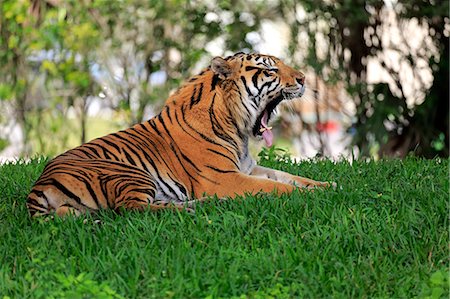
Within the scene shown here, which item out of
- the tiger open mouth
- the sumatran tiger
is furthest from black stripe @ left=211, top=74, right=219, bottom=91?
the tiger open mouth

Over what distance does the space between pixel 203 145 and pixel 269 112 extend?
52cm

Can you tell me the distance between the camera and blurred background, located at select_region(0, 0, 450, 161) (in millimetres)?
10547

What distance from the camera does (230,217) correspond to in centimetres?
472

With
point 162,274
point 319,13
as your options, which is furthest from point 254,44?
point 162,274

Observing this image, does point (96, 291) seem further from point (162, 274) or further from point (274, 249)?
point (274, 249)

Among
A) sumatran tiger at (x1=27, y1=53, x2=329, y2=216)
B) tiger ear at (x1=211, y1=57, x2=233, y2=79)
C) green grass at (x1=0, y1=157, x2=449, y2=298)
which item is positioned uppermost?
tiger ear at (x1=211, y1=57, x2=233, y2=79)

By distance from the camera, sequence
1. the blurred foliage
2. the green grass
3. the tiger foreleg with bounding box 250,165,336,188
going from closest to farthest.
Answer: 1. the green grass
2. the tiger foreleg with bounding box 250,165,336,188
3. the blurred foliage

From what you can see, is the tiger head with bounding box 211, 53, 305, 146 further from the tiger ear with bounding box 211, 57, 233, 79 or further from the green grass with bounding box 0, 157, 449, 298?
the green grass with bounding box 0, 157, 449, 298

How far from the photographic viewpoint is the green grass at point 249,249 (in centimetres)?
396

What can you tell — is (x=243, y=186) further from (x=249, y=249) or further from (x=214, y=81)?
(x=249, y=249)

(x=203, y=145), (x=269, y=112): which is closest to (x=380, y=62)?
(x=269, y=112)

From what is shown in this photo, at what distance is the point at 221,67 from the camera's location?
5.69m

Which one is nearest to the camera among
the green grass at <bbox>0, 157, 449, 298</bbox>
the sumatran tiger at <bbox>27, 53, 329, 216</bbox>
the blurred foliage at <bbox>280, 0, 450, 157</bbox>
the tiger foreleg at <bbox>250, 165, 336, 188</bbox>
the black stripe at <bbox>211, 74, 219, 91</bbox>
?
the green grass at <bbox>0, 157, 449, 298</bbox>

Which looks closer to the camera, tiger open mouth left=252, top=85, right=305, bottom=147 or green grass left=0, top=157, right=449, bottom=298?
green grass left=0, top=157, right=449, bottom=298
